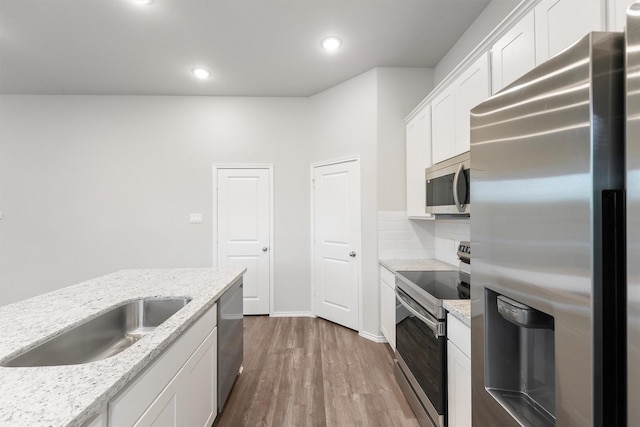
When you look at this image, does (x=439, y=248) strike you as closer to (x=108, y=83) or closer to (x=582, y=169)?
(x=582, y=169)

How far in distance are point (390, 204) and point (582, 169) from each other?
2450 mm

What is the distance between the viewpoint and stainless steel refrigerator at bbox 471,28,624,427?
0.57 metres

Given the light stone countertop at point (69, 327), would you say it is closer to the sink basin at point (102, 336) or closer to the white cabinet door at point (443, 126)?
the sink basin at point (102, 336)

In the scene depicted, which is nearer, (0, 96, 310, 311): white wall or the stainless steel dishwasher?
the stainless steel dishwasher

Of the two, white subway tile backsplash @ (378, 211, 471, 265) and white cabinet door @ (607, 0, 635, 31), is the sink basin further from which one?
A: white cabinet door @ (607, 0, 635, 31)

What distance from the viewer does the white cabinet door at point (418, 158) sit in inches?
97.1

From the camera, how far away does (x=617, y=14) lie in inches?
36.0

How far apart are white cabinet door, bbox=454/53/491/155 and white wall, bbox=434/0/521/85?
21.3 inches

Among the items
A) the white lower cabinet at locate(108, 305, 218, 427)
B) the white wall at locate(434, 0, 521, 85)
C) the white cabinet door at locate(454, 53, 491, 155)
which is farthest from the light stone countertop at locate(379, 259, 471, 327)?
the white wall at locate(434, 0, 521, 85)

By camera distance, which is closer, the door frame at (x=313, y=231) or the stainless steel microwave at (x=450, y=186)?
the stainless steel microwave at (x=450, y=186)

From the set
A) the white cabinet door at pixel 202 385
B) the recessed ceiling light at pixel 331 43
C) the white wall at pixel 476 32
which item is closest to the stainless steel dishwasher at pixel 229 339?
the white cabinet door at pixel 202 385

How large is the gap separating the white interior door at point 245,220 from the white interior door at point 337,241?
2.36 ft

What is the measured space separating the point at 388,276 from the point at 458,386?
1350 mm

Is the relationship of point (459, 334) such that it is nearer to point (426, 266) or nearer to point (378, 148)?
point (426, 266)
